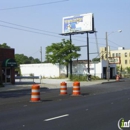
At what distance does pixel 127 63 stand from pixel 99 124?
5409 inches

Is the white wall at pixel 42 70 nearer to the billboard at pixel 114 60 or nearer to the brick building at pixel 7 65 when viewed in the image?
the billboard at pixel 114 60

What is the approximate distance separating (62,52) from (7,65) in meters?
21.2

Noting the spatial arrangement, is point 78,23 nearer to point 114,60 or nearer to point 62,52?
point 62,52

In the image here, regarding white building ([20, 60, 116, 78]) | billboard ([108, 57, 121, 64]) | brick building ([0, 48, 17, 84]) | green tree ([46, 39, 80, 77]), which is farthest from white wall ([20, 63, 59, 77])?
brick building ([0, 48, 17, 84])

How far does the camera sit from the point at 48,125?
930 centimetres

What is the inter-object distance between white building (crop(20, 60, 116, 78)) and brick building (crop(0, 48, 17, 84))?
73.1ft

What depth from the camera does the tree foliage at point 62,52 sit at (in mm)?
54125

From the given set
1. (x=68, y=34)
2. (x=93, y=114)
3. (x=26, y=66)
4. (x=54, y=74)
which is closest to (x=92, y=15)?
(x=68, y=34)

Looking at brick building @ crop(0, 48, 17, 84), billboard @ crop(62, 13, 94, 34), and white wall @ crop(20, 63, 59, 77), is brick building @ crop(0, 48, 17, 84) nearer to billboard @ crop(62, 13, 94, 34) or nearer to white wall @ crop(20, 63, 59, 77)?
billboard @ crop(62, 13, 94, 34)

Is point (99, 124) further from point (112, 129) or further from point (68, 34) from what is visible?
point (68, 34)

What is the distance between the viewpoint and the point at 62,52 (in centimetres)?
5519

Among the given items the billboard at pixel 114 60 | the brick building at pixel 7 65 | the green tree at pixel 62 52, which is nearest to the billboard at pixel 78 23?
the green tree at pixel 62 52

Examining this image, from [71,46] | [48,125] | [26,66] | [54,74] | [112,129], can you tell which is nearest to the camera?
[112,129]

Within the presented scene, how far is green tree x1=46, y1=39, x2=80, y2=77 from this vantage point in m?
54.1
